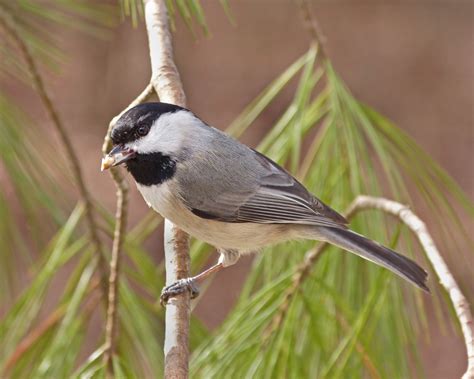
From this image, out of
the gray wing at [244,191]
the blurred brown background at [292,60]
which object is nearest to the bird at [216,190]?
the gray wing at [244,191]

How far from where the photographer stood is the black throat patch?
120 cm

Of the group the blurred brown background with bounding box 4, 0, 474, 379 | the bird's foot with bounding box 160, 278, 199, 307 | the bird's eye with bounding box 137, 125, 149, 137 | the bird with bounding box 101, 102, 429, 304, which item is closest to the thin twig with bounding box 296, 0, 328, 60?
the bird with bounding box 101, 102, 429, 304

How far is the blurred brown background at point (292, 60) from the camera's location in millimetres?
3018

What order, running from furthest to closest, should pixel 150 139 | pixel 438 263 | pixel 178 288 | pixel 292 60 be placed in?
pixel 292 60, pixel 150 139, pixel 178 288, pixel 438 263

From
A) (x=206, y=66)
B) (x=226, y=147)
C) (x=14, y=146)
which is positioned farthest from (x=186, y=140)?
(x=206, y=66)

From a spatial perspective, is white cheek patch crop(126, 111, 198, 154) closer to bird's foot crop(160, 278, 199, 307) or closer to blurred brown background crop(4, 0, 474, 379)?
bird's foot crop(160, 278, 199, 307)

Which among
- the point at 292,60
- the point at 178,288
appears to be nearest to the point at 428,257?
the point at 178,288

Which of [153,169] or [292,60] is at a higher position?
[153,169]

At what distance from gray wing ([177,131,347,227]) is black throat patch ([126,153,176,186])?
0.7 inches

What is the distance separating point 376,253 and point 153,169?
0.33 m

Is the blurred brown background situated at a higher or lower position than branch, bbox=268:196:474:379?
lower

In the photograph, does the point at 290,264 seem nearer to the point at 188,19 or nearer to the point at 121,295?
the point at 121,295

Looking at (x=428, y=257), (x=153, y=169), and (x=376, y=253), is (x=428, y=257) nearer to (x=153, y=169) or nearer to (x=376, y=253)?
(x=376, y=253)

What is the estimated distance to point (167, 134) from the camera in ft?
3.89
